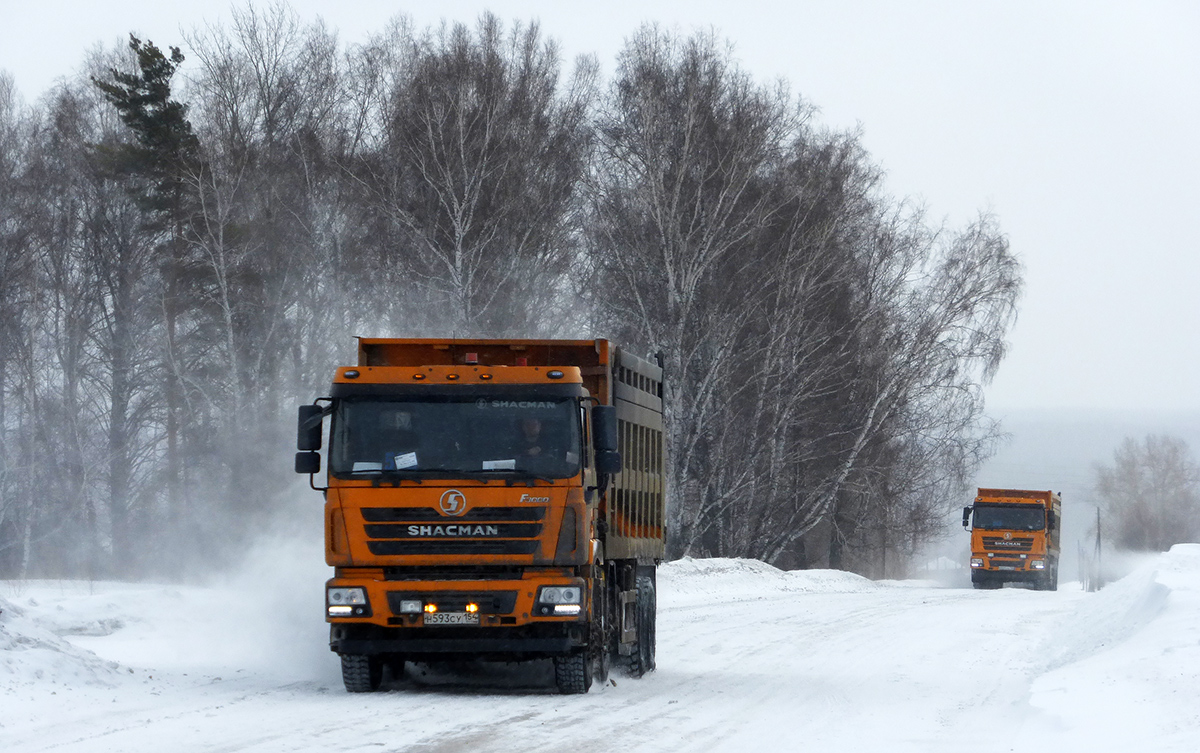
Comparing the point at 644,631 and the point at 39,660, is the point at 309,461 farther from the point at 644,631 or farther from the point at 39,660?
the point at 644,631

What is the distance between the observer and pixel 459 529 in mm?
11188

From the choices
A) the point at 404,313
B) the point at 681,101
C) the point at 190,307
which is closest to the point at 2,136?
the point at 190,307

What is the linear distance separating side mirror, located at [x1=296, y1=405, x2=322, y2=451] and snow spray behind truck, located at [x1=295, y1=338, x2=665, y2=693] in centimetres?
1

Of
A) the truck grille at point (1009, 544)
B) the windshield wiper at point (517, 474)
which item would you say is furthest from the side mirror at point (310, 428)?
the truck grille at point (1009, 544)

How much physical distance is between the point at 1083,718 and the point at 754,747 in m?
2.21

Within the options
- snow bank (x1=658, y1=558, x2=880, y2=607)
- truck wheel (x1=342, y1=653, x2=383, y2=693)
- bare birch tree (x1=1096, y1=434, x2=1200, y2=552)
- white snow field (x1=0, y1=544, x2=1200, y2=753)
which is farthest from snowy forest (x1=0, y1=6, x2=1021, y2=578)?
bare birch tree (x1=1096, y1=434, x2=1200, y2=552)

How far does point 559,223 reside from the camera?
112 ft

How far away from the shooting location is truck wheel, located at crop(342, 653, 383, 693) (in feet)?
37.6

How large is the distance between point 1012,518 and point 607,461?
112 ft

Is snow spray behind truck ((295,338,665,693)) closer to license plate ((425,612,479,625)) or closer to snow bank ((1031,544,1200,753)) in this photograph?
license plate ((425,612,479,625))

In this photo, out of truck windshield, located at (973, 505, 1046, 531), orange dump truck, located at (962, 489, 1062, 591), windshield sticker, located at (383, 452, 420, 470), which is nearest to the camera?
windshield sticker, located at (383, 452, 420, 470)

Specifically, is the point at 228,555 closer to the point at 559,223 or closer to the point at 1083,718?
the point at 559,223

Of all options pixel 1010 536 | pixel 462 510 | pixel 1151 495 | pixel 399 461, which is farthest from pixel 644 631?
pixel 1151 495

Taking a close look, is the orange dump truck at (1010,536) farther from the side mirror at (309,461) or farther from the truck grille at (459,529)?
the side mirror at (309,461)
